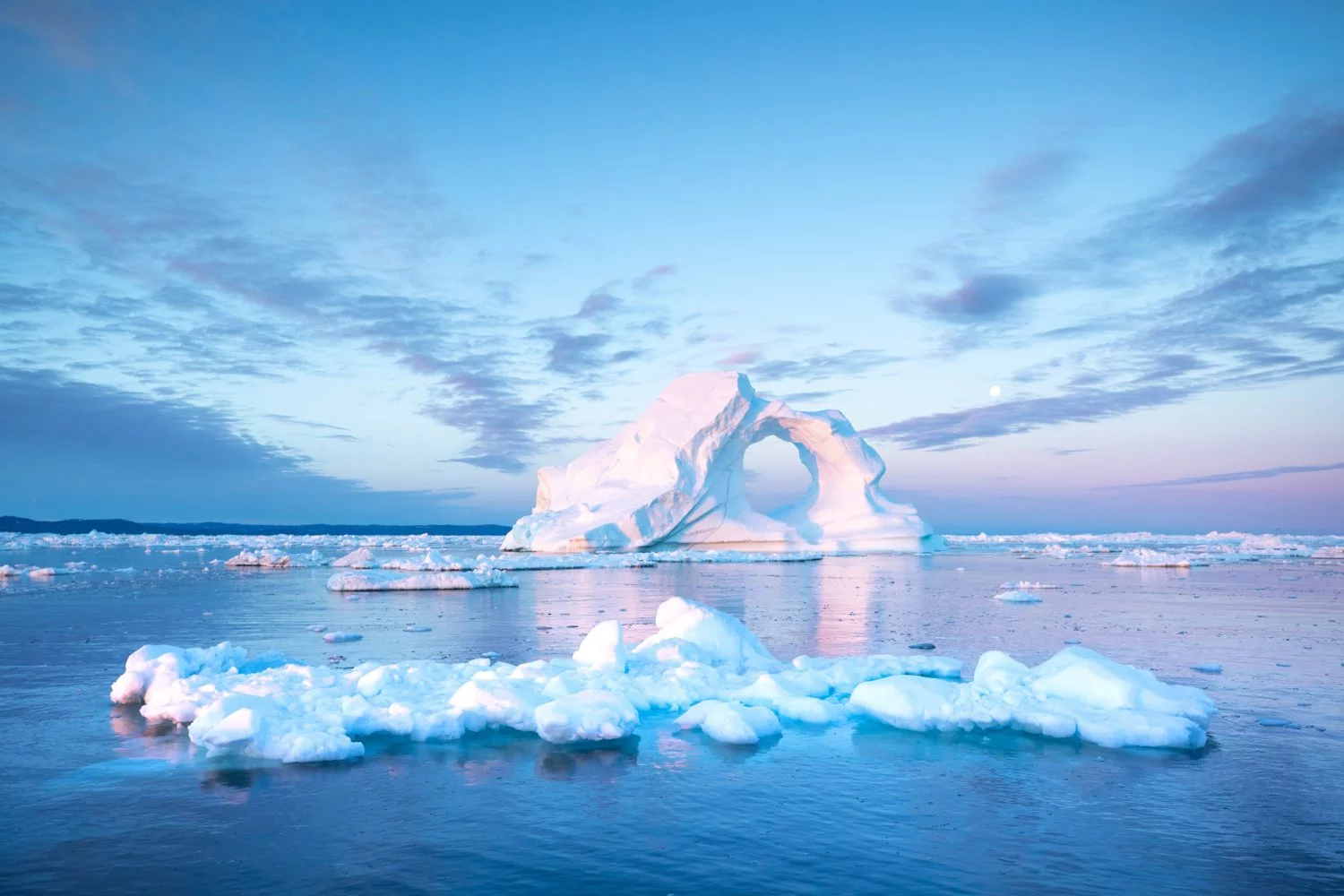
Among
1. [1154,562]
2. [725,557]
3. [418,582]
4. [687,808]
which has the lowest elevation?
[687,808]

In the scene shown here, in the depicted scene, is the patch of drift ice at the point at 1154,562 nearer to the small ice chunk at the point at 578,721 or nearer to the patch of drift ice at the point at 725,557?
the patch of drift ice at the point at 725,557

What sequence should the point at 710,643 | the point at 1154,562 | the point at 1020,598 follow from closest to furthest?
the point at 710,643 → the point at 1020,598 → the point at 1154,562

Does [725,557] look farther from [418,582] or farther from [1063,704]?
[1063,704]

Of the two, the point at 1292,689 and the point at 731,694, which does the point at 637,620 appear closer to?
the point at 731,694

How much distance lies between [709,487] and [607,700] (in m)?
33.6

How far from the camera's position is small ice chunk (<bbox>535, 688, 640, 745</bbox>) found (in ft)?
25.4

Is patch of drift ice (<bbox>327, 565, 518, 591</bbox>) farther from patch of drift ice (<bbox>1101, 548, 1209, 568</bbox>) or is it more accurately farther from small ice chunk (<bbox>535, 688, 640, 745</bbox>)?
patch of drift ice (<bbox>1101, 548, 1209, 568</bbox>)

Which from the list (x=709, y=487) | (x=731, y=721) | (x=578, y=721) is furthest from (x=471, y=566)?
(x=731, y=721)

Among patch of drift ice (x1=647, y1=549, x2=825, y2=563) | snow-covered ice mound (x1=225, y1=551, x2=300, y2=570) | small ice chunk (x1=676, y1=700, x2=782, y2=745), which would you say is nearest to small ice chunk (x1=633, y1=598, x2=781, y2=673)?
small ice chunk (x1=676, y1=700, x2=782, y2=745)

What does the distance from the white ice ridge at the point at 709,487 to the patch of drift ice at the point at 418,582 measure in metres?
13.7

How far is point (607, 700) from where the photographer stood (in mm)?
8031

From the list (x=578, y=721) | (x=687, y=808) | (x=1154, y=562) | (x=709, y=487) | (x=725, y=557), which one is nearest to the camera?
(x=687, y=808)

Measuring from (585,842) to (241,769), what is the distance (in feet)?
10.4

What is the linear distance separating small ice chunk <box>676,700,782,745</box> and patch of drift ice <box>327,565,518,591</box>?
16.0m
